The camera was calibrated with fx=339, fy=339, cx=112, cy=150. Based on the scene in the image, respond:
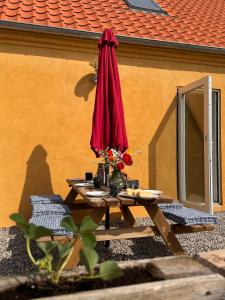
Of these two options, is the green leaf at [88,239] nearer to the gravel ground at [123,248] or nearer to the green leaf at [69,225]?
the green leaf at [69,225]

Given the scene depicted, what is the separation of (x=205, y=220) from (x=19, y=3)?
4759 mm

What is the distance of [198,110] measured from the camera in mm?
6043

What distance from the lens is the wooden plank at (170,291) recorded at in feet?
5.12

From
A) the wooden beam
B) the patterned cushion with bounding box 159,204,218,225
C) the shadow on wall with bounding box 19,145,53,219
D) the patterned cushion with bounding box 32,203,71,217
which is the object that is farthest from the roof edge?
the wooden beam

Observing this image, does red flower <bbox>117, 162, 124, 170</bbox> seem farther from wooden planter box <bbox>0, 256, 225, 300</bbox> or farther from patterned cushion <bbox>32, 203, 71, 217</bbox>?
wooden planter box <bbox>0, 256, 225, 300</bbox>

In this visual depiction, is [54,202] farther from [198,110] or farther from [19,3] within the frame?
[19,3]

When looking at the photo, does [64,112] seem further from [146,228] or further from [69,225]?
[69,225]

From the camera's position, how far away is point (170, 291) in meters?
1.64

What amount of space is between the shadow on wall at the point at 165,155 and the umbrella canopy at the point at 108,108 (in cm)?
177

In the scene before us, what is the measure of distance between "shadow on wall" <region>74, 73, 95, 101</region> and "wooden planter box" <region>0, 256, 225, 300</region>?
3949 mm

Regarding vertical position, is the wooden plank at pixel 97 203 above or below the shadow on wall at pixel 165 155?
below

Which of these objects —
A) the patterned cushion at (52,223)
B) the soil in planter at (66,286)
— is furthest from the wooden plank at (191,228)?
the soil in planter at (66,286)

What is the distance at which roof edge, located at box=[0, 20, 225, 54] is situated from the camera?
201 inches

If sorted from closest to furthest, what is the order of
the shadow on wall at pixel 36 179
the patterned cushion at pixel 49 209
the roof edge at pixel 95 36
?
the patterned cushion at pixel 49 209 < the roof edge at pixel 95 36 < the shadow on wall at pixel 36 179
